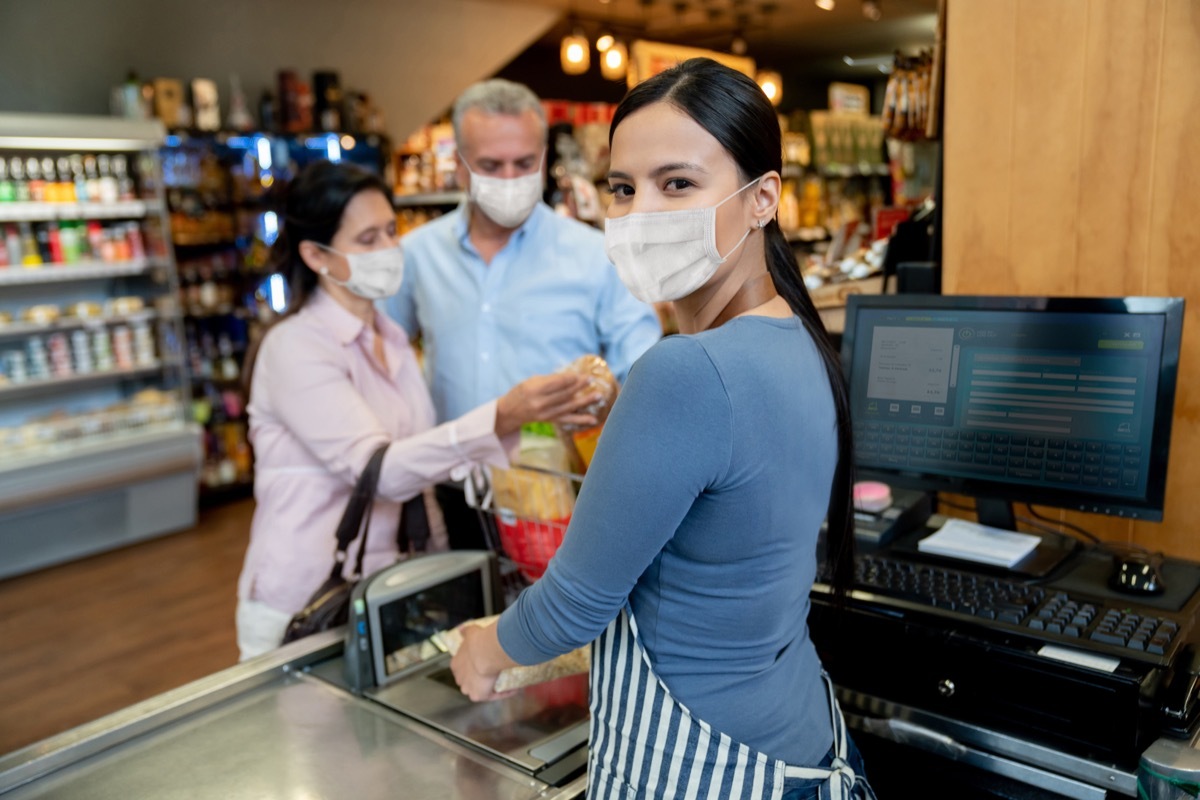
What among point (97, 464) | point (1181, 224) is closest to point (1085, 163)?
point (1181, 224)

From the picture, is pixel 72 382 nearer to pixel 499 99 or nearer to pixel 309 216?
pixel 309 216

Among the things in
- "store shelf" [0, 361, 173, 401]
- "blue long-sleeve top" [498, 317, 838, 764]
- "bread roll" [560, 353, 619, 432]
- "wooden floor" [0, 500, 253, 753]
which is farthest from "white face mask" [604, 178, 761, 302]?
"store shelf" [0, 361, 173, 401]

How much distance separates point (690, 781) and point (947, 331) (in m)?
0.95

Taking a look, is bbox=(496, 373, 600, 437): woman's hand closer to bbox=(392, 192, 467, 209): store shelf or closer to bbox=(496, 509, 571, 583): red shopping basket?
bbox=(496, 509, 571, 583): red shopping basket

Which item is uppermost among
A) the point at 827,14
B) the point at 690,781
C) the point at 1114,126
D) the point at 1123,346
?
the point at 827,14

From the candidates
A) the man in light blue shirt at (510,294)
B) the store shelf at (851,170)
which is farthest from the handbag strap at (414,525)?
the store shelf at (851,170)

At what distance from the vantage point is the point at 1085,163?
5.81ft

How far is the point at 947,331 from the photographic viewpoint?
163cm

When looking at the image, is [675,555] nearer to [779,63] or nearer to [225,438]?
[225,438]

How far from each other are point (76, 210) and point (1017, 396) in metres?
5.63

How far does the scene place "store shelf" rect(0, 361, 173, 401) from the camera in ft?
18.2

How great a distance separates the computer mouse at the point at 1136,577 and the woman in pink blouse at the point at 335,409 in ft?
2.91

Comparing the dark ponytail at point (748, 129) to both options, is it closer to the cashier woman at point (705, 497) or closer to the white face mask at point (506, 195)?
the cashier woman at point (705, 497)

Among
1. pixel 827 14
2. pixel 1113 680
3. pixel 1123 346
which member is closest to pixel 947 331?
pixel 1123 346
